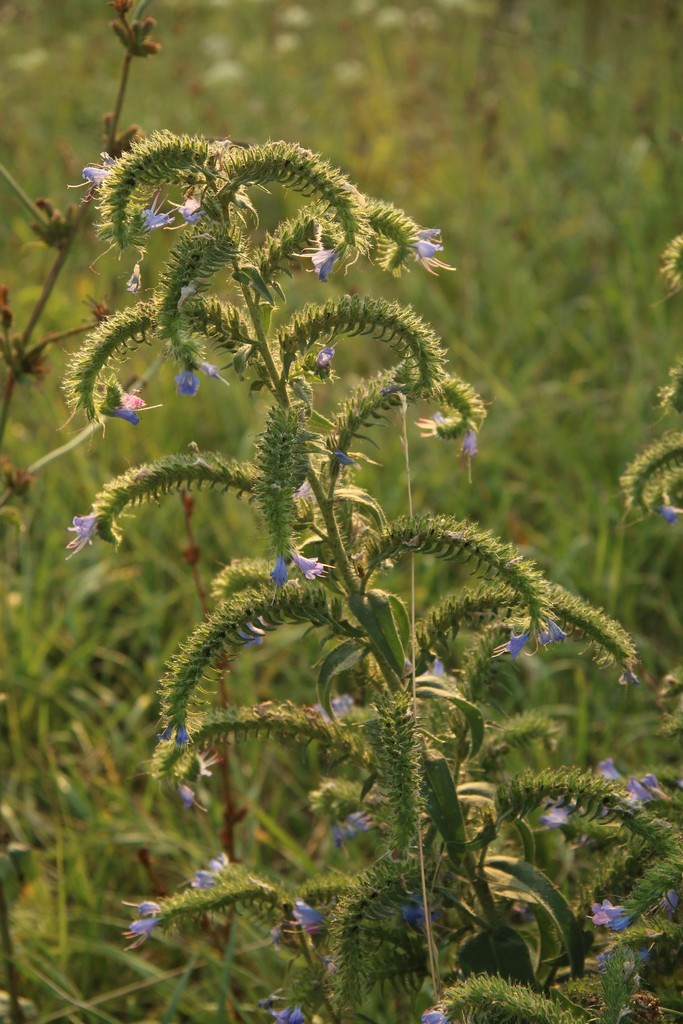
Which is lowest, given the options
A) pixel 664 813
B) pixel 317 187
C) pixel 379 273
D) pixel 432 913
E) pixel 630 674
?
pixel 432 913

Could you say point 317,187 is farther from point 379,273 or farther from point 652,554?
point 379,273

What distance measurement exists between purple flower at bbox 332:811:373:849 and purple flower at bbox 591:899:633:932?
16.1 inches

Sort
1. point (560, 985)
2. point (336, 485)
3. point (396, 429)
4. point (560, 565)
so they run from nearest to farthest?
1. point (336, 485)
2. point (560, 985)
3. point (560, 565)
4. point (396, 429)

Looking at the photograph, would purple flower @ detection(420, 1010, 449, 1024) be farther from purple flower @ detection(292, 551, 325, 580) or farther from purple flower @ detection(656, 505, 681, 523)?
purple flower @ detection(656, 505, 681, 523)

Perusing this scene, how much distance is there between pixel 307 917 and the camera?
173 cm

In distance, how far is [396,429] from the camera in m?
3.62

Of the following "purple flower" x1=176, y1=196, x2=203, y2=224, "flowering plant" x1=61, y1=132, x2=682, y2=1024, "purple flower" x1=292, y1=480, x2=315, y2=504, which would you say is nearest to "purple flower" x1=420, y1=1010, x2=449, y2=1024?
"flowering plant" x1=61, y1=132, x2=682, y2=1024

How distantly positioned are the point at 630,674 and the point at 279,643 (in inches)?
59.6

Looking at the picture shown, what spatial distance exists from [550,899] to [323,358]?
0.82 meters

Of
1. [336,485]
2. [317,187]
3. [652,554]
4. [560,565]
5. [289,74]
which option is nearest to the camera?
[317,187]

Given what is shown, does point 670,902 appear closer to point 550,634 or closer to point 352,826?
point 550,634

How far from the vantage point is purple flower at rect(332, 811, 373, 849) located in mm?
1902

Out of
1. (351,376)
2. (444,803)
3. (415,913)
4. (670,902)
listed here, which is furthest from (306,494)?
(351,376)

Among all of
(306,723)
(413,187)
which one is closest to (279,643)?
(306,723)
